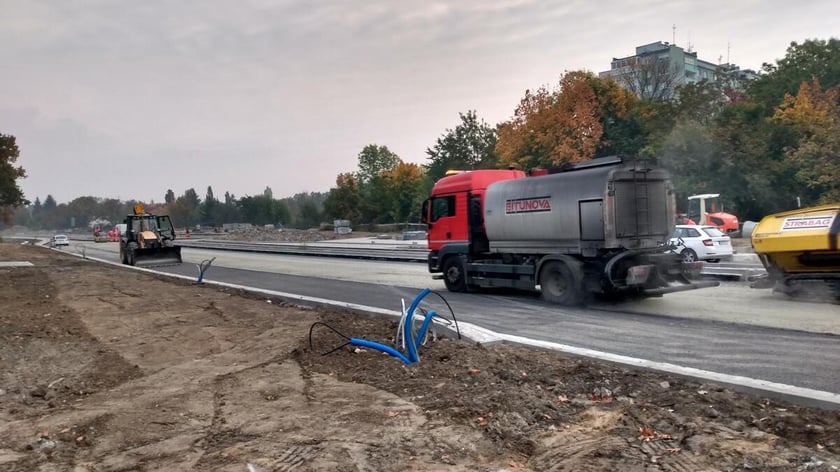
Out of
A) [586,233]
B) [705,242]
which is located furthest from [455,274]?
[705,242]

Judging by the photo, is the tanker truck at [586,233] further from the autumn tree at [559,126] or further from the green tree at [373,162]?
the green tree at [373,162]

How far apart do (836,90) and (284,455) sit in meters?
58.9

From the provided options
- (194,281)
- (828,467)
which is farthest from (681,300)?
(194,281)

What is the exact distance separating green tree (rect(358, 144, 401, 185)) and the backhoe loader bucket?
68.2 m

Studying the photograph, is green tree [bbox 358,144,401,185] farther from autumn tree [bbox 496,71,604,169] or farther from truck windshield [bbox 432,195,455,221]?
truck windshield [bbox 432,195,455,221]

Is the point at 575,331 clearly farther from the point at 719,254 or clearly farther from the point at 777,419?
the point at 719,254

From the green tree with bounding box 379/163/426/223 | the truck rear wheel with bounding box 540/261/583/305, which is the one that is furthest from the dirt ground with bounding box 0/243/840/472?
the green tree with bounding box 379/163/426/223

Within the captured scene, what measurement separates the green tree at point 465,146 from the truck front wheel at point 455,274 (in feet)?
208

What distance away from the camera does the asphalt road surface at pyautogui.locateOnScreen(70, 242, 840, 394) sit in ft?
23.6

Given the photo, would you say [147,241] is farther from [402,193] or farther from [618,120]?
[402,193]

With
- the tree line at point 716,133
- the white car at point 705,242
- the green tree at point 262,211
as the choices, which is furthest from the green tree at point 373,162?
the white car at point 705,242

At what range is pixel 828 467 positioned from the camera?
413 centimetres

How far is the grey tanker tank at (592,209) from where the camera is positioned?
12133 millimetres

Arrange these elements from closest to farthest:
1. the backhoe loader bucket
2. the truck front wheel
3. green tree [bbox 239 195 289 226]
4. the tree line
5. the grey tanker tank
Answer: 1. the grey tanker tank
2. the truck front wheel
3. the backhoe loader bucket
4. the tree line
5. green tree [bbox 239 195 289 226]
